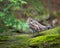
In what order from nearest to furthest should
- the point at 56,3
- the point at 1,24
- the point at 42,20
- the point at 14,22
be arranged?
the point at 14,22
the point at 1,24
the point at 42,20
the point at 56,3

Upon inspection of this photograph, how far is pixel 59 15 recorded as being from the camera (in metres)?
21.2

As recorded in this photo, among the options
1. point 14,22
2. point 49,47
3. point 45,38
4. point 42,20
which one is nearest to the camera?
point 49,47

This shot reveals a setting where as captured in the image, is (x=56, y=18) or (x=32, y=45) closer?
(x=32, y=45)

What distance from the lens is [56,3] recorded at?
24375 millimetres

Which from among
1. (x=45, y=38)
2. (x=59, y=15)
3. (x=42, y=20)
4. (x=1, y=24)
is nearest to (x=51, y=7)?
(x=59, y=15)

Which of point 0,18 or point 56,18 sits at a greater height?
point 0,18

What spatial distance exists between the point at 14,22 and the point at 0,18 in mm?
627

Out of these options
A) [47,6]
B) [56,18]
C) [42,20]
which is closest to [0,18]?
[42,20]

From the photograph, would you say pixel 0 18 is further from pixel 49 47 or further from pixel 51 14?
pixel 51 14

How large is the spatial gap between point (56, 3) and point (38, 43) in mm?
17758

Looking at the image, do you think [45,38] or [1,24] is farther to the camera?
[1,24]

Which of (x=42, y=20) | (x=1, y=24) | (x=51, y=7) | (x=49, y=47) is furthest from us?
(x=51, y=7)

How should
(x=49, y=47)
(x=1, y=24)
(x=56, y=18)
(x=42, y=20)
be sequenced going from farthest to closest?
(x=56, y=18) → (x=42, y=20) → (x=1, y=24) → (x=49, y=47)

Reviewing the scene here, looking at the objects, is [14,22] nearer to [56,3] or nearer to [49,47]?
[49,47]
